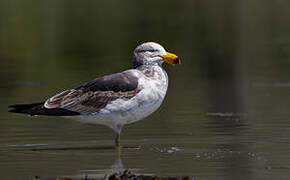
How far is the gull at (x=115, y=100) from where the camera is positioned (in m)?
10.9

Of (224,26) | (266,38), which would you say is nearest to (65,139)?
(266,38)

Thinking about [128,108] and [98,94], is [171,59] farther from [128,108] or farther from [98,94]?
[98,94]

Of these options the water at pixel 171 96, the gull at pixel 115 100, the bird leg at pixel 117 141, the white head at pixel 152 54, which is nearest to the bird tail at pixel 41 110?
the gull at pixel 115 100

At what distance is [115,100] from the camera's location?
36.0 feet

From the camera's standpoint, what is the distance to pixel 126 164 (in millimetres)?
9977

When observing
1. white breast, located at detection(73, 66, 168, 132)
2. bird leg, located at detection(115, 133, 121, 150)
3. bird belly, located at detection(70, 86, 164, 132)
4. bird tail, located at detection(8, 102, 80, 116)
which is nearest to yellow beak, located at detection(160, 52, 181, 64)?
white breast, located at detection(73, 66, 168, 132)

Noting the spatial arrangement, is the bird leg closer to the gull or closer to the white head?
the gull

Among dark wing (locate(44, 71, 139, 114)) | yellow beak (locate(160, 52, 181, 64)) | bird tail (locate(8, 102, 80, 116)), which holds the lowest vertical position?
bird tail (locate(8, 102, 80, 116))

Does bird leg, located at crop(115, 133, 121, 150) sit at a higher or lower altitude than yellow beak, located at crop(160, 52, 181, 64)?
lower

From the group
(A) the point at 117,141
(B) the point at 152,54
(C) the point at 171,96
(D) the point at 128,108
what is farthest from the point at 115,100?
(C) the point at 171,96

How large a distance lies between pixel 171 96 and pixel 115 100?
6211mm

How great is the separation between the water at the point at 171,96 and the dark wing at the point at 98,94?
567 mm

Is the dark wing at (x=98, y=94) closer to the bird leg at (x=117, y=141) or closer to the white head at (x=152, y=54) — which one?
the white head at (x=152, y=54)

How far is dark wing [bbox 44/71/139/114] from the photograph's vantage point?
36.0 feet
